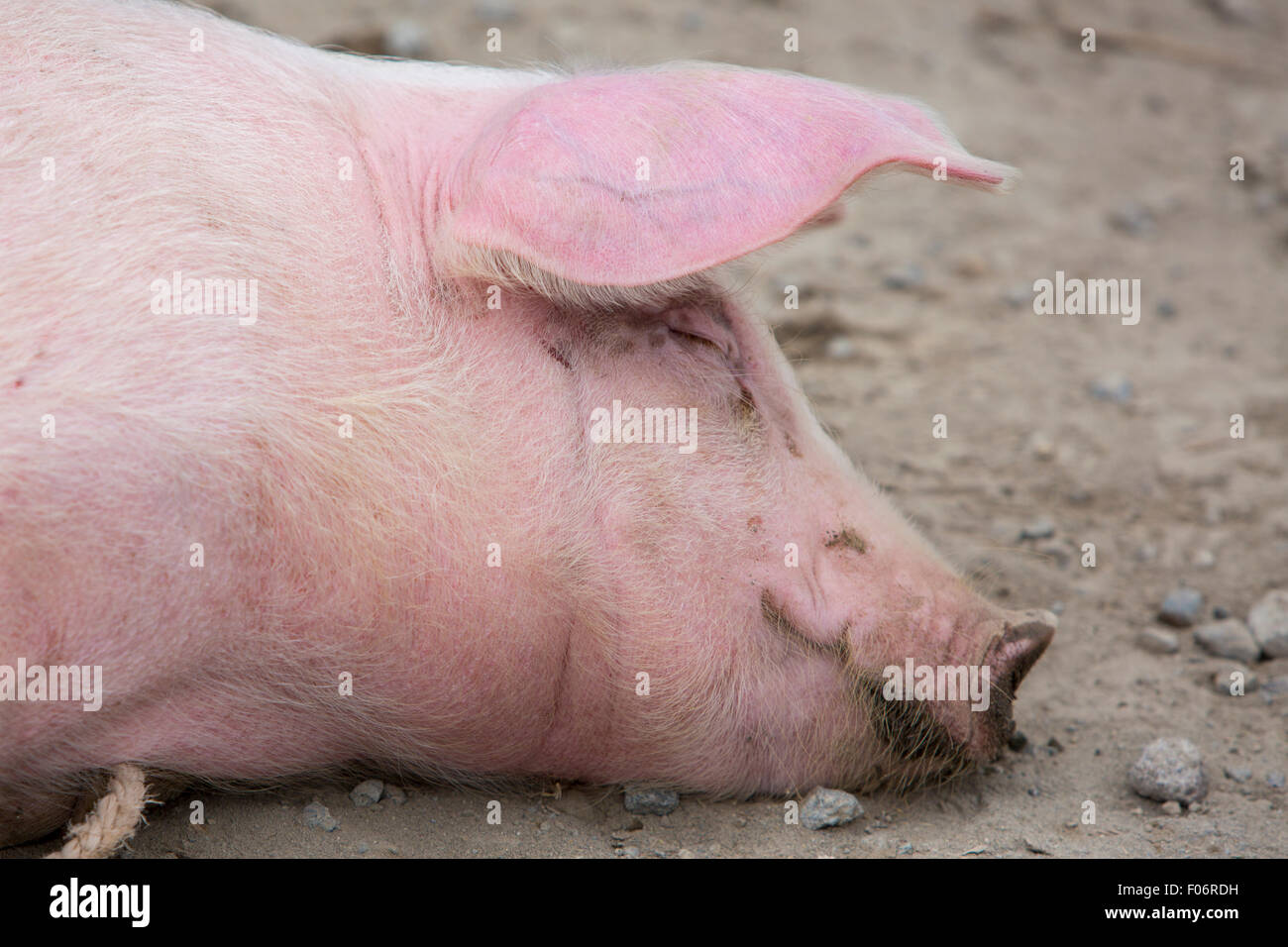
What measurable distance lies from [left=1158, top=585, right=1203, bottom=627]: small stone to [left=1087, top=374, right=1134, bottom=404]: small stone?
1000 mm

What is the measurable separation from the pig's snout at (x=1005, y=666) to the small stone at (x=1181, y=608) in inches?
28.0

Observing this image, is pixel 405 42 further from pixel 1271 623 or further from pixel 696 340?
pixel 1271 623

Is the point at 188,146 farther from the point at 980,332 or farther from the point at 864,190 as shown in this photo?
the point at 980,332

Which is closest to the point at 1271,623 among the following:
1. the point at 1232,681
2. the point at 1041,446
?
the point at 1232,681

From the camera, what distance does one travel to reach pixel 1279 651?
2.59 metres

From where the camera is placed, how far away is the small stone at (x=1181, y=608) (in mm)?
2717

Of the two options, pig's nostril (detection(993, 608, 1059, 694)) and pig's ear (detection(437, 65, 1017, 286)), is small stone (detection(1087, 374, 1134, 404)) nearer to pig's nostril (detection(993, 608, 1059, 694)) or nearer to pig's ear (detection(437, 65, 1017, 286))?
pig's nostril (detection(993, 608, 1059, 694))

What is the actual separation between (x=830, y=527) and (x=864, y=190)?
1.75ft

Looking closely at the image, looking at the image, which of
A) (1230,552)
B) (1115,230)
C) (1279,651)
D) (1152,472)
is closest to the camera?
(1279,651)

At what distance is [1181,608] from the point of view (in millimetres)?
2725

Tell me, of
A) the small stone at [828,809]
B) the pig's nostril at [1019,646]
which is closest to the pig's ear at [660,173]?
the pig's nostril at [1019,646]

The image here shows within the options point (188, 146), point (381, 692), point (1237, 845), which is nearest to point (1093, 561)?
point (1237, 845)

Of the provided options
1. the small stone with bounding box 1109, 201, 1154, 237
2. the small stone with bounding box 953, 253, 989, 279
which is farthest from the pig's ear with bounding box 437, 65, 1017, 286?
the small stone with bounding box 1109, 201, 1154, 237

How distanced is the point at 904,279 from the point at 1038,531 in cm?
143
